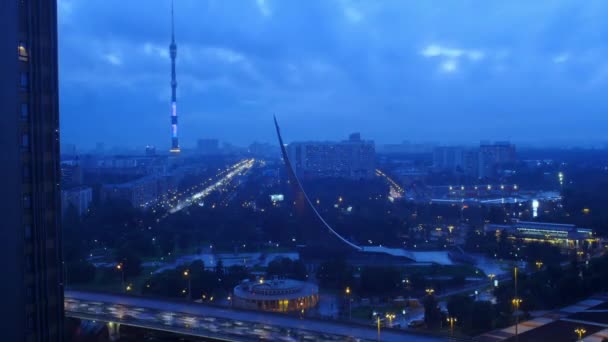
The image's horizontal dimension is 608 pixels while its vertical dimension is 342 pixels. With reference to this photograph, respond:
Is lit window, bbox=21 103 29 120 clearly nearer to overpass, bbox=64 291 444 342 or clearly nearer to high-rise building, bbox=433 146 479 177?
overpass, bbox=64 291 444 342

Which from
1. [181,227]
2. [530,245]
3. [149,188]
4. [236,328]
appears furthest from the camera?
[149,188]

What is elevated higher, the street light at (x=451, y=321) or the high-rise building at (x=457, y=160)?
the high-rise building at (x=457, y=160)

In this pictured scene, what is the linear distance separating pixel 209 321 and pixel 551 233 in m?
7.75

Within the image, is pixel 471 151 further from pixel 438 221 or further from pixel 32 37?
pixel 32 37

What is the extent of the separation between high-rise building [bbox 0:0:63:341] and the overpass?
1.63 meters

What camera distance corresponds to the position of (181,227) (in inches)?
449

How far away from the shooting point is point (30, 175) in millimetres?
2201

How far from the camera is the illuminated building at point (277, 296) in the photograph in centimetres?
602

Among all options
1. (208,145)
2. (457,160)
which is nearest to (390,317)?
(457,160)

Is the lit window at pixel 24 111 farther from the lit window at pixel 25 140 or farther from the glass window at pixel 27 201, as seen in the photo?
the glass window at pixel 27 201

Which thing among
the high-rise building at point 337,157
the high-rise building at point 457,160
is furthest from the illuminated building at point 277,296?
the high-rise building at point 457,160

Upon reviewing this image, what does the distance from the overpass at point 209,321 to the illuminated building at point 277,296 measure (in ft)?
4.56

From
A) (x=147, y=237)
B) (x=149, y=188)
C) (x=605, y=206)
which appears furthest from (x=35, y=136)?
(x=149, y=188)

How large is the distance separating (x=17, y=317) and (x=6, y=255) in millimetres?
220
